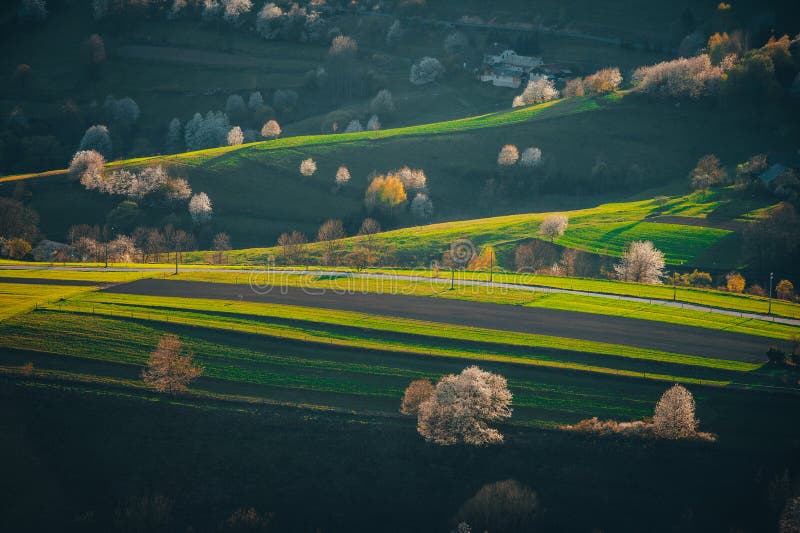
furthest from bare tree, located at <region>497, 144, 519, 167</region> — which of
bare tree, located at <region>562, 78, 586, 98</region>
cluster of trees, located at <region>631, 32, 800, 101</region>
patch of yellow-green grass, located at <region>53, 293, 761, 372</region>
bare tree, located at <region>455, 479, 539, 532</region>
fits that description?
bare tree, located at <region>455, 479, 539, 532</region>

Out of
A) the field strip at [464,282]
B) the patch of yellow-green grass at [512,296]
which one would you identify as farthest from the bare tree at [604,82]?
the field strip at [464,282]

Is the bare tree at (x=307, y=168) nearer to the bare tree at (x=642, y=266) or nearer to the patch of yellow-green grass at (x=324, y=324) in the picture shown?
the patch of yellow-green grass at (x=324, y=324)

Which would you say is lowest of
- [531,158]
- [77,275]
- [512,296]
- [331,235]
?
[512,296]

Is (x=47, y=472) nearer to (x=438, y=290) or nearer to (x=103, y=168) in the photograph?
(x=438, y=290)

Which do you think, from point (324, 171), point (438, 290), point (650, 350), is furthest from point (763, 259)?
point (324, 171)

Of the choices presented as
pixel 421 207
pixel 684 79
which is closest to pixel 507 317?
pixel 421 207

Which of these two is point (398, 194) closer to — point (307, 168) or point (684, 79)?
point (307, 168)

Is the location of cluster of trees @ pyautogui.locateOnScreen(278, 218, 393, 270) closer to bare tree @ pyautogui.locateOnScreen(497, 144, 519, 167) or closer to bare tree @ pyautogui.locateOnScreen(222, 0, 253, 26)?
bare tree @ pyautogui.locateOnScreen(497, 144, 519, 167)
